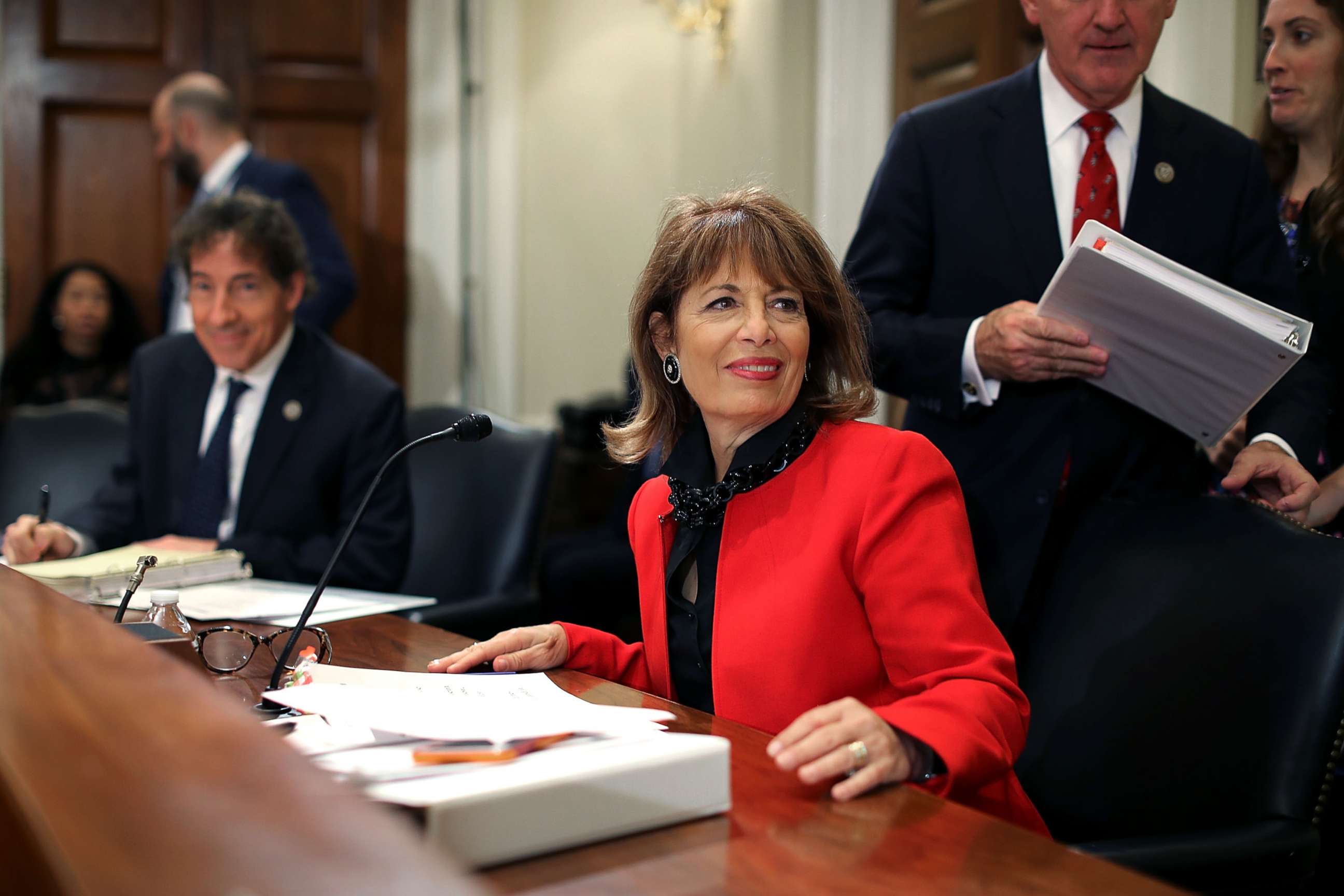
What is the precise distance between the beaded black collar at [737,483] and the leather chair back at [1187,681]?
411 millimetres

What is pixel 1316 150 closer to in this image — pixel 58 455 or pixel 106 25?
pixel 58 455

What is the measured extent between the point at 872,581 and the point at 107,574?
Result: 4.13 feet

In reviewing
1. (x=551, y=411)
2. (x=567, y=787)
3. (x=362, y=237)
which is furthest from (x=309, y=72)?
(x=567, y=787)

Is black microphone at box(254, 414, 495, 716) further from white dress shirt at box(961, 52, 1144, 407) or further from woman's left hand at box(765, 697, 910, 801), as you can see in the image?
white dress shirt at box(961, 52, 1144, 407)

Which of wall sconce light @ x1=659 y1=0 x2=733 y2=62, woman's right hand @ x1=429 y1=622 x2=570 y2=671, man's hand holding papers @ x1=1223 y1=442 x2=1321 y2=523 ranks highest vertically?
wall sconce light @ x1=659 y1=0 x2=733 y2=62

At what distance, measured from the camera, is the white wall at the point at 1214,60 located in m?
2.30

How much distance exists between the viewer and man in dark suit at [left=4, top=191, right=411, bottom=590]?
2432 millimetres

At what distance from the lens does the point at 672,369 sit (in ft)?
5.58

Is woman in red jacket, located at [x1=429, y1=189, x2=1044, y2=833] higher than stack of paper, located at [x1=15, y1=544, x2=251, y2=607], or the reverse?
woman in red jacket, located at [x1=429, y1=189, x2=1044, y2=833]

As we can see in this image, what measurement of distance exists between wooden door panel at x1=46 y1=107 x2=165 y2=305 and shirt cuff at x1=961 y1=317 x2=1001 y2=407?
367cm

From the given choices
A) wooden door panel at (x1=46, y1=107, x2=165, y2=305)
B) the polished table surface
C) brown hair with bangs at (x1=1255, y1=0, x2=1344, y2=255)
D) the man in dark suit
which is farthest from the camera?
wooden door panel at (x1=46, y1=107, x2=165, y2=305)

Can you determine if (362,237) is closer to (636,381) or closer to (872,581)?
(636,381)

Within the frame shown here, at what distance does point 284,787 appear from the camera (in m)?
0.66

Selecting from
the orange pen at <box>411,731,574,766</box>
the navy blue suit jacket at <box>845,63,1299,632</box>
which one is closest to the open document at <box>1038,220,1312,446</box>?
the navy blue suit jacket at <box>845,63,1299,632</box>
